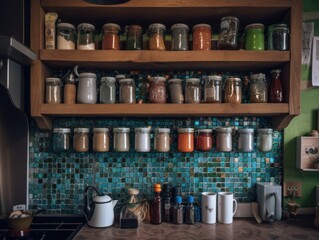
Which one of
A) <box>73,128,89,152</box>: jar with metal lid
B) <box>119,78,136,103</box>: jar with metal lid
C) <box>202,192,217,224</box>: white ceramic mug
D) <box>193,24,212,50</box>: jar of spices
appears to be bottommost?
<box>202,192,217,224</box>: white ceramic mug

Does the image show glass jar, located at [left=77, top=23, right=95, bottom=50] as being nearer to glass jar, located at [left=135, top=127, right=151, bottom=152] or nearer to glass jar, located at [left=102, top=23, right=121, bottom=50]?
glass jar, located at [left=102, top=23, right=121, bottom=50]

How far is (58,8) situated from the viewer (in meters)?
1.81

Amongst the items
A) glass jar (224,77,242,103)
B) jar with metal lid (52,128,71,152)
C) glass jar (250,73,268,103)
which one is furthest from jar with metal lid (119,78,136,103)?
glass jar (250,73,268,103)

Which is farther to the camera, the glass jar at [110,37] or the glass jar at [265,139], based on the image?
the glass jar at [265,139]

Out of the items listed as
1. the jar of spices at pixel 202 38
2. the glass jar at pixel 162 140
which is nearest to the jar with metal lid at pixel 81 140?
the glass jar at pixel 162 140

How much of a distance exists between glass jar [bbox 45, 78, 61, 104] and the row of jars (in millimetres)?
207

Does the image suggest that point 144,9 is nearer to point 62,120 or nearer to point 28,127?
point 62,120

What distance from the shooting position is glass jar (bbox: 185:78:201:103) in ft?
6.09

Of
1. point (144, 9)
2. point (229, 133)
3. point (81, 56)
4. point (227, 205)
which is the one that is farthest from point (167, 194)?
point (144, 9)

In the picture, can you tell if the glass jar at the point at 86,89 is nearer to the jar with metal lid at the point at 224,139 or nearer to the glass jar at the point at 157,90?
the glass jar at the point at 157,90

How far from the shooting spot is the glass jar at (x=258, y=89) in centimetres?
187

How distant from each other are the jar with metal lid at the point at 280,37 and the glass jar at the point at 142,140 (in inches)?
36.8

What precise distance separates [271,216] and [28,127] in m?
1.68

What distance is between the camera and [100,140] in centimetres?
191
